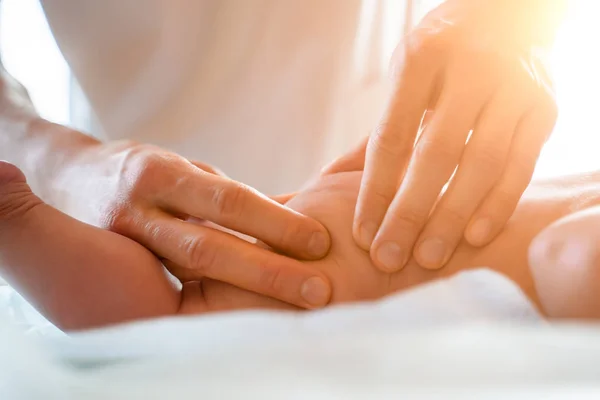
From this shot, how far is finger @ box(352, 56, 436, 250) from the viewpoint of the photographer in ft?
1.95

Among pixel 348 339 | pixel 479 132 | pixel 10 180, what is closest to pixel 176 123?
pixel 10 180

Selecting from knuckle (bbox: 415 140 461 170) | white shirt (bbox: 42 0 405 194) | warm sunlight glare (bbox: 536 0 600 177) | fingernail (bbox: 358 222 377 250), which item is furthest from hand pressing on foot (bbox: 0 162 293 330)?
warm sunlight glare (bbox: 536 0 600 177)

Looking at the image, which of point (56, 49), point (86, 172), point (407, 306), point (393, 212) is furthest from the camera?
point (56, 49)

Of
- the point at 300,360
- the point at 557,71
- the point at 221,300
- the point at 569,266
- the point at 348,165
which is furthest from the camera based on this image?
the point at 557,71

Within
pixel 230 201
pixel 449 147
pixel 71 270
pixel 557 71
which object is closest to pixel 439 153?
pixel 449 147

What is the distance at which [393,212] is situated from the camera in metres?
0.57

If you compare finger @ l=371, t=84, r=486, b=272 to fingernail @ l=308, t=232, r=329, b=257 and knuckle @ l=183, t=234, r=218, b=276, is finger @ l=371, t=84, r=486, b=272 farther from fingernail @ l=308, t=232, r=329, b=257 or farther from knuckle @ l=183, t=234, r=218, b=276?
knuckle @ l=183, t=234, r=218, b=276

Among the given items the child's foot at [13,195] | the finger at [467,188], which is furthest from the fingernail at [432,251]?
the child's foot at [13,195]

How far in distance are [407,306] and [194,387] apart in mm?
204

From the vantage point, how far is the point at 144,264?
57 centimetres

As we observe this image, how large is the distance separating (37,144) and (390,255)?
0.56 meters

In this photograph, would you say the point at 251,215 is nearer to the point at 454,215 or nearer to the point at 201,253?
the point at 201,253

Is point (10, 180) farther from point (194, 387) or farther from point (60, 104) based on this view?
point (60, 104)

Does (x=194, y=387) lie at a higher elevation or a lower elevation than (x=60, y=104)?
higher
